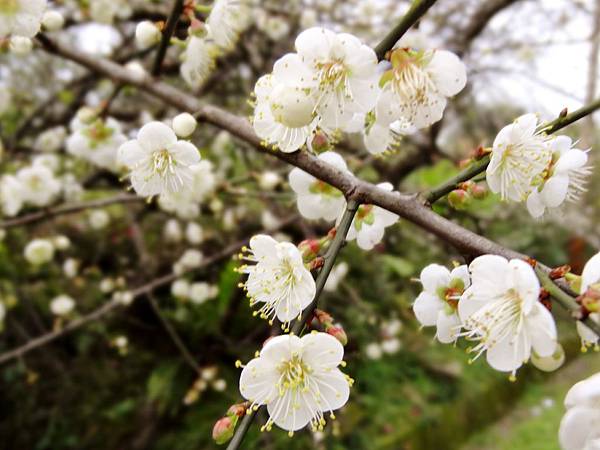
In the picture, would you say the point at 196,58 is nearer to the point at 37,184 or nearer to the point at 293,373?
the point at 293,373

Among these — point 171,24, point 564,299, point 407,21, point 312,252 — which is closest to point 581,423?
point 564,299

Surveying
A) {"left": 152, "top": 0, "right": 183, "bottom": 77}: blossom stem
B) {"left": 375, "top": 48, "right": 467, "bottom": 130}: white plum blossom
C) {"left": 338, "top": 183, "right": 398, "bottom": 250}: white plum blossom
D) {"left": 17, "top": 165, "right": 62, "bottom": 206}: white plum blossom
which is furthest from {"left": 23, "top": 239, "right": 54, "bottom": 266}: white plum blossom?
{"left": 375, "top": 48, "right": 467, "bottom": 130}: white plum blossom

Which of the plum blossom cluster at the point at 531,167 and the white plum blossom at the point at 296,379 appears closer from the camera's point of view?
the white plum blossom at the point at 296,379

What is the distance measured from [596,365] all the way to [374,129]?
235 inches

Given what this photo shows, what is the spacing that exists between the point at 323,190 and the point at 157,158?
31cm

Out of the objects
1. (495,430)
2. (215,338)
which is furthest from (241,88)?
(495,430)

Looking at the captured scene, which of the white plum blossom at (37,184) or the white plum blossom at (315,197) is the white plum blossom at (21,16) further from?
the white plum blossom at (37,184)

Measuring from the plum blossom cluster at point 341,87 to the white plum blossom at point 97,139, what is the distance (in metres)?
0.79

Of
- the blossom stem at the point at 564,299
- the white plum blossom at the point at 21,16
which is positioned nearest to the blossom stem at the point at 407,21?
the blossom stem at the point at 564,299

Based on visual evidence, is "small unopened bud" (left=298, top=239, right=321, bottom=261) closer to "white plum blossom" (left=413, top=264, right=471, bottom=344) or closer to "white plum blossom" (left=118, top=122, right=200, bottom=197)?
"white plum blossom" (left=413, top=264, right=471, bottom=344)

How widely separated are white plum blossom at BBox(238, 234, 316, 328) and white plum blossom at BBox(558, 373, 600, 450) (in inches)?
12.7

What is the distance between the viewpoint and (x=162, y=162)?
3.05 ft

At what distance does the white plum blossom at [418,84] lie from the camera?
0.74 m

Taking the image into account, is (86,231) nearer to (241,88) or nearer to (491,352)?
(241,88)
